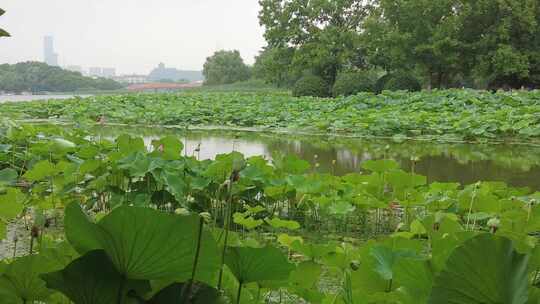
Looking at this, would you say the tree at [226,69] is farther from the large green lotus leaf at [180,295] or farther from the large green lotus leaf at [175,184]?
the large green lotus leaf at [180,295]

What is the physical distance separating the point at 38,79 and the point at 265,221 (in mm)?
16766

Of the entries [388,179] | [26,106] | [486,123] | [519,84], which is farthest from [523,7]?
[388,179]

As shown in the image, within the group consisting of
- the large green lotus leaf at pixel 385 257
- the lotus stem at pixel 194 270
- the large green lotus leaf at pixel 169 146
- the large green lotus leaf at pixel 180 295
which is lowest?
the large green lotus leaf at pixel 169 146

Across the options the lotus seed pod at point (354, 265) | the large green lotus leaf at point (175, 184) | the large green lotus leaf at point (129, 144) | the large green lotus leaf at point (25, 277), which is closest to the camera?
the large green lotus leaf at point (25, 277)

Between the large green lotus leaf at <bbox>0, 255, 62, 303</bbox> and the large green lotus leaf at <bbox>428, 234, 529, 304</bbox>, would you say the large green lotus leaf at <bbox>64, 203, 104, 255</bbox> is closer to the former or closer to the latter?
the large green lotus leaf at <bbox>0, 255, 62, 303</bbox>

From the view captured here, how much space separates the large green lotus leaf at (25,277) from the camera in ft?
1.63

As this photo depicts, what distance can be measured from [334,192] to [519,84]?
1598cm

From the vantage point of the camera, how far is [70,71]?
70.6ft

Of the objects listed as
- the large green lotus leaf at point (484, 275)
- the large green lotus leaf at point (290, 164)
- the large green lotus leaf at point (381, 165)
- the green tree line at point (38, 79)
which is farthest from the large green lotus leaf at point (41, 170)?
the green tree line at point (38, 79)

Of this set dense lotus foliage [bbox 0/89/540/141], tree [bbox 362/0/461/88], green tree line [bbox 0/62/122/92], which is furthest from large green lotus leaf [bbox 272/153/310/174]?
green tree line [bbox 0/62/122/92]

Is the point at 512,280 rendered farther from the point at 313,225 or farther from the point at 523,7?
the point at 523,7

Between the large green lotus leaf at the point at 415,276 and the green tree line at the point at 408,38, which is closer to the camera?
the large green lotus leaf at the point at 415,276

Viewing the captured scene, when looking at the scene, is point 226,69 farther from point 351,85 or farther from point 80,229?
point 80,229

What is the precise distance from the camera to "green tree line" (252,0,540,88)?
14.9m
